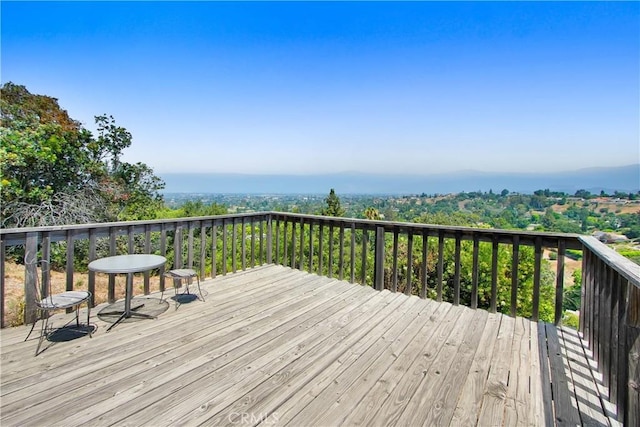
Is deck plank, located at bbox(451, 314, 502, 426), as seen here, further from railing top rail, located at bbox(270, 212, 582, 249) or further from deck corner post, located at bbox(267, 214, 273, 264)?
deck corner post, located at bbox(267, 214, 273, 264)

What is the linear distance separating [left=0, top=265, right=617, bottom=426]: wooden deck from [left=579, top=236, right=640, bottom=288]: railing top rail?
2.95 ft

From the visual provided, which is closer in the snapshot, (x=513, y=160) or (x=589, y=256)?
(x=589, y=256)

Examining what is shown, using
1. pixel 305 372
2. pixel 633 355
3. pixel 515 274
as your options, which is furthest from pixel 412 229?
pixel 633 355

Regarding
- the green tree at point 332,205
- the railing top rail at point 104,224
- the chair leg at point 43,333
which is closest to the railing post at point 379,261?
the railing top rail at point 104,224

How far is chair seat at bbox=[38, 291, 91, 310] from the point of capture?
231 cm

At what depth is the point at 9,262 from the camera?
782 centimetres

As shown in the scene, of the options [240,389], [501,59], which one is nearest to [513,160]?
[501,59]

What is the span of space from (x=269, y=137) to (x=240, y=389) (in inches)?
469

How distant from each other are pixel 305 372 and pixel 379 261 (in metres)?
2.30

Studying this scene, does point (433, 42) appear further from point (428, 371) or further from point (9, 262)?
point (9, 262)

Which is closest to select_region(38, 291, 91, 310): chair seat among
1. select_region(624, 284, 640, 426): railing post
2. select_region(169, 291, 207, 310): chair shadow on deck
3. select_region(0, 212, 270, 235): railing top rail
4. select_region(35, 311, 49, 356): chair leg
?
select_region(35, 311, 49, 356): chair leg

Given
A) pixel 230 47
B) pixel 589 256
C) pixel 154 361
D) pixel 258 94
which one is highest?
pixel 230 47

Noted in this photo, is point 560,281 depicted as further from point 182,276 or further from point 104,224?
point 104,224

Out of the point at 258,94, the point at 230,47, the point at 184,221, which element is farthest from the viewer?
the point at 258,94
